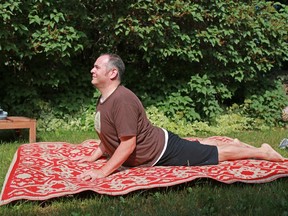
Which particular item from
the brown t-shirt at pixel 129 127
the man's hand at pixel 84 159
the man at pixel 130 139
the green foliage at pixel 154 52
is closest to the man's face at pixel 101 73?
the man at pixel 130 139

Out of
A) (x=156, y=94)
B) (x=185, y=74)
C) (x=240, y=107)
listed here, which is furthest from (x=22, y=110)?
(x=240, y=107)

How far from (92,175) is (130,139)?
0.48 meters

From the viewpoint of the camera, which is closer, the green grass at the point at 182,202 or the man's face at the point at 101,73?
the green grass at the point at 182,202

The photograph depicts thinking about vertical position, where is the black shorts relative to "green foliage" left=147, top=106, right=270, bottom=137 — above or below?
above

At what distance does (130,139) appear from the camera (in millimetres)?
4441

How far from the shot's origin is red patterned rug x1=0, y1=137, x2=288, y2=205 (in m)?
3.96

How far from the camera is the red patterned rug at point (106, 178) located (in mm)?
3965

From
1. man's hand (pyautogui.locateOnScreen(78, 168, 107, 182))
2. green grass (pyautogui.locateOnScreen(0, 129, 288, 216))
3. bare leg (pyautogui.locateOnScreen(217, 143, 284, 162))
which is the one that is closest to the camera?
green grass (pyautogui.locateOnScreen(0, 129, 288, 216))

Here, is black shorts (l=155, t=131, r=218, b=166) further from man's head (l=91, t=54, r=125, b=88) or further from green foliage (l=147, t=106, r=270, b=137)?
green foliage (l=147, t=106, r=270, b=137)

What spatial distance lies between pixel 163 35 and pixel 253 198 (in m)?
4.73

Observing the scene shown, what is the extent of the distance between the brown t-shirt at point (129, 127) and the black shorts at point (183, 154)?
0.08m

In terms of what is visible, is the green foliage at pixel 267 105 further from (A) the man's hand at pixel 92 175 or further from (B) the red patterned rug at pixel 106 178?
(A) the man's hand at pixel 92 175

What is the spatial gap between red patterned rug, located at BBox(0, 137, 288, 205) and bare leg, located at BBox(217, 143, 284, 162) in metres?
0.08

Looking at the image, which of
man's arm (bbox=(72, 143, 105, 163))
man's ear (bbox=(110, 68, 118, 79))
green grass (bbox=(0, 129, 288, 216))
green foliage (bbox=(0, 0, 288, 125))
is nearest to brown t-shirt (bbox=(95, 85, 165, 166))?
man's ear (bbox=(110, 68, 118, 79))
